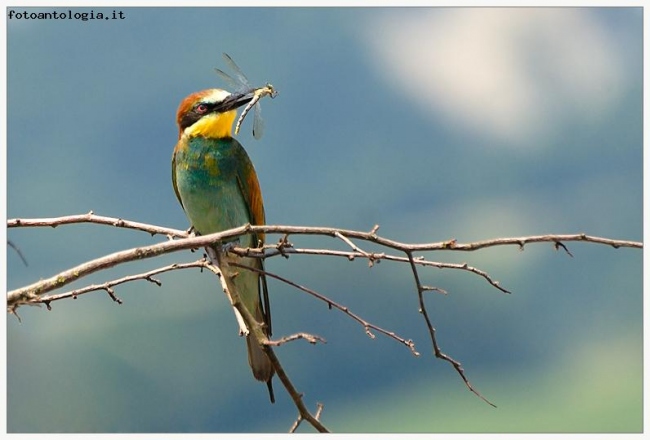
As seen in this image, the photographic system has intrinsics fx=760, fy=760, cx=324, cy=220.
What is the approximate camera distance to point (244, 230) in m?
1.22

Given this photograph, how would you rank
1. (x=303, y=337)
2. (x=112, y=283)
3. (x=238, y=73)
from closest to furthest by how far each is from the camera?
(x=303, y=337), (x=112, y=283), (x=238, y=73)

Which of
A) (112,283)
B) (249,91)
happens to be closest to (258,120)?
(249,91)

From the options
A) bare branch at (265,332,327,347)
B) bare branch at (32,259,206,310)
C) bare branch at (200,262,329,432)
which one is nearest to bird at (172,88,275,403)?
bare branch at (32,259,206,310)

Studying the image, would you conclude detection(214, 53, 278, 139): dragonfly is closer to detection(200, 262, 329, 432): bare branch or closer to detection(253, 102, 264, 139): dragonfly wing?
detection(253, 102, 264, 139): dragonfly wing

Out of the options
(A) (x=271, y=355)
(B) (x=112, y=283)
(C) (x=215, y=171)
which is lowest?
(A) (x=271, y=355)

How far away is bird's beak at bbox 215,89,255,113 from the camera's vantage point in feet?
8.24

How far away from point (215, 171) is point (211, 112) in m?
0.22

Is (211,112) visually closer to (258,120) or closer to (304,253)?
(258,120)

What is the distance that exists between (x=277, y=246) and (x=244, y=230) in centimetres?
6

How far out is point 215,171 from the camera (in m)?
2.56
